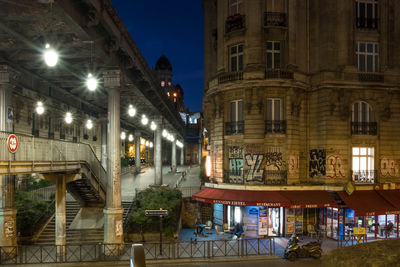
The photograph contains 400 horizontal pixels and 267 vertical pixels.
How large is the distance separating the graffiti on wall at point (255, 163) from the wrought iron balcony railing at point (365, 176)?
6.35 m

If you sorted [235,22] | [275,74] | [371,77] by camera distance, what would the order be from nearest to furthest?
[275,74] → [371,77] → [235,22]

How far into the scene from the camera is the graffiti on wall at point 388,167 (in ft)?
80.6

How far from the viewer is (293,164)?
78.3 ft

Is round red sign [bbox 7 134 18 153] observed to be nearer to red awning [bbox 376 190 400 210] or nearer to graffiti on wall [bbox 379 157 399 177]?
red awning [bbox 376 190 400 210]

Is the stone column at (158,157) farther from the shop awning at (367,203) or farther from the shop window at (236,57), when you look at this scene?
the shop awning at (367,203)

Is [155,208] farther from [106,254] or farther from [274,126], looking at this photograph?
[274,126]

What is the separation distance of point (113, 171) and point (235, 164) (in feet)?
29.5

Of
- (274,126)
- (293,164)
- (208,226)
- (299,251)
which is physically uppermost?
(274,126)

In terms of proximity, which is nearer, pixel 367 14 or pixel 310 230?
pixel 310 230

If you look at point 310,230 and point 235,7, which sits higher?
point 235,7

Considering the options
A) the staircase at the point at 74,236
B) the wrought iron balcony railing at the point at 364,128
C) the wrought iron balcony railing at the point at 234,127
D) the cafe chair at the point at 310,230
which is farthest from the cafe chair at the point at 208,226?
the wrought iron balcony railing at the point at 364,128

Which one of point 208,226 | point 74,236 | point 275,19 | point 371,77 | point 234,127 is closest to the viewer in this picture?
point 74,236

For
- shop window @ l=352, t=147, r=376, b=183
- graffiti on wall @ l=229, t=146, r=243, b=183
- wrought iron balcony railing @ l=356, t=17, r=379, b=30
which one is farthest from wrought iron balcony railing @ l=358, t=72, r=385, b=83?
graffiti on wall @ l=229, t=146, r=243, b=183

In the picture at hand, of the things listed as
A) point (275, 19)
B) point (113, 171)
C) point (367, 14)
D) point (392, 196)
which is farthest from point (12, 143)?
point (367, 14)
